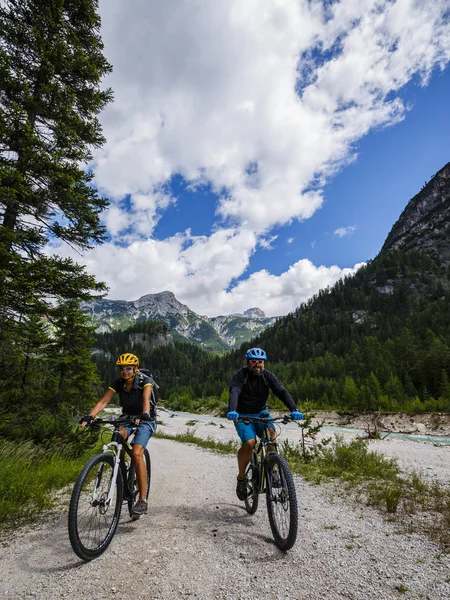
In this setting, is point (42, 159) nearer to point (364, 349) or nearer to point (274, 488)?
point (274, 488)

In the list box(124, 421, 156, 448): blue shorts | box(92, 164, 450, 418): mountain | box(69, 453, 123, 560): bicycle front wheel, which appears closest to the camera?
box(69, 453, 123, 560): bicycle front wheel

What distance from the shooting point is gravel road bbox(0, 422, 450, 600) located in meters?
3.14

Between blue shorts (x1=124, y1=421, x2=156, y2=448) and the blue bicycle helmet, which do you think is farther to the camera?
the blue bicycle helmet

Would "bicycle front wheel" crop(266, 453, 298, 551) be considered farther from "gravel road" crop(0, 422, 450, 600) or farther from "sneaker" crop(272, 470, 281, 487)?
"gravel road" crop(0, 422, 450, 600)

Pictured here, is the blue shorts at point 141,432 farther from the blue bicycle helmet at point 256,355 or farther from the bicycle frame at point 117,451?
the blue bicycle helmet at point 256,355

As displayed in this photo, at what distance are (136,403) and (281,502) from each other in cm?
287

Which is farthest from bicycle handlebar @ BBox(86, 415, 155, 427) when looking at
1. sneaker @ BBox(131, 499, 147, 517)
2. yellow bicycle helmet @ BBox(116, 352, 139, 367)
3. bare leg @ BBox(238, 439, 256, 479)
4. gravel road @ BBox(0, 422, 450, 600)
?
bare leg @ BBox(238, 439, 256, 479)

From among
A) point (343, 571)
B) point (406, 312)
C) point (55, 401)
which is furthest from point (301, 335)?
point (343, 571)

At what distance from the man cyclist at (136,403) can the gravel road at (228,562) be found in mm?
928

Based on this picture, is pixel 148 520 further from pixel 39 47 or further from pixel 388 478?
pixel 39 47

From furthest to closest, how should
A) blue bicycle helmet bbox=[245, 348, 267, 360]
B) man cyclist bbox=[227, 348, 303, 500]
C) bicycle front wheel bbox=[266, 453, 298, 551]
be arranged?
blue bicycle helmet bbox=[245, 348, 267, 360] → man cyclist bbox=[227, 348, 303, 500] → bicycle front wheel bbox=[266, 453, 298, 551]

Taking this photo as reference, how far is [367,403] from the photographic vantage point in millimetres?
43375

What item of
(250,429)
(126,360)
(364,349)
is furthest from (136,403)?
(364,349)

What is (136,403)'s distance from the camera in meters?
5.35
